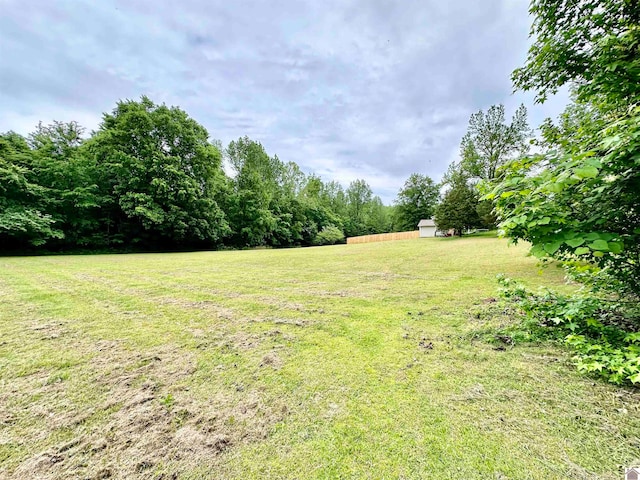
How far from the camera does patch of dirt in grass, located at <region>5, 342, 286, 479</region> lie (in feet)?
4.18

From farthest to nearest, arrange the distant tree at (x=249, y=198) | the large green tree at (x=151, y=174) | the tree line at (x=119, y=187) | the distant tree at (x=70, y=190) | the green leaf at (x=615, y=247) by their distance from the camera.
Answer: the distant tree at (x=249, y=198), the large green tree at (x=151, y=174), the distant tree at (x=70, y=190), the tree line at (x=119, y=187), the green leaf at (x=615, y=247)

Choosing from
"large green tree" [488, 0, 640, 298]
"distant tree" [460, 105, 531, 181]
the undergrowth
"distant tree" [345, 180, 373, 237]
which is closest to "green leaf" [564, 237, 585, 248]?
"large green tree" [488, 0, 640, 298]

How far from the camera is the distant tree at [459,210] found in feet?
72.9

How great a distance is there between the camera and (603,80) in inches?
89.0

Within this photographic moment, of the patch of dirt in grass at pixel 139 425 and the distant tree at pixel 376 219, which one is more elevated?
the distant tree at pixel 376 219

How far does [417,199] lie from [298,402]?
124 ft

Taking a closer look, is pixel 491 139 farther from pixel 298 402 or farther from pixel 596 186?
pixel 298 402

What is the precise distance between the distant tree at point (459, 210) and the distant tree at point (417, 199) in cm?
1174

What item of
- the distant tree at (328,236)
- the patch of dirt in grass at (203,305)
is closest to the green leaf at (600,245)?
the patch of dirt in grass at (203,305)

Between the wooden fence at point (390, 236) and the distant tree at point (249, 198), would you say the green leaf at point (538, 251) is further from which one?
the wooden fence at point (390, 236)

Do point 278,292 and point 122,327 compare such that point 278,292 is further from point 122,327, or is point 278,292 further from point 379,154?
point 379,154

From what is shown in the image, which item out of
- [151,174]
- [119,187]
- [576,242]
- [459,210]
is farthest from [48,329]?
[459,210]

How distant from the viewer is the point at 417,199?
3575 cm

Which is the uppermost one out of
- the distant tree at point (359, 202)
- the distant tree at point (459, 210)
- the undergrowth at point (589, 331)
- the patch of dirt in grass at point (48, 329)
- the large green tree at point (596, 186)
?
the distant tree at point (359, 202)
